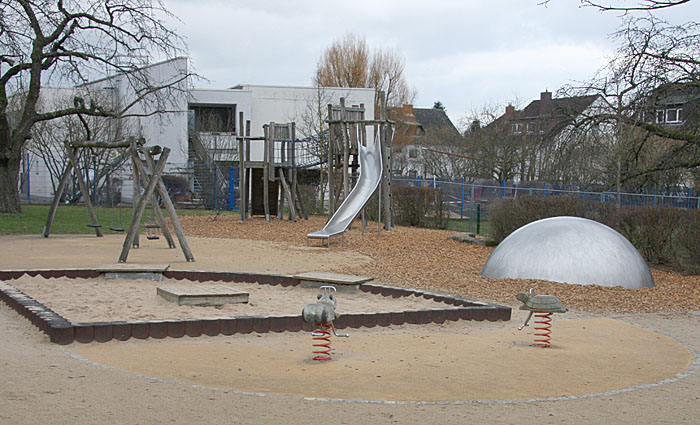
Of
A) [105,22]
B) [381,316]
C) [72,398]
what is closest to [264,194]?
[105,22]

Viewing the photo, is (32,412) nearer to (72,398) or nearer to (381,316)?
(72,398)

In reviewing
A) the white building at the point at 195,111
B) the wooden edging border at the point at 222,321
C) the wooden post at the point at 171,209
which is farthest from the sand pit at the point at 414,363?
the white building at the point at 195,111

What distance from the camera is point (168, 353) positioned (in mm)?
6582

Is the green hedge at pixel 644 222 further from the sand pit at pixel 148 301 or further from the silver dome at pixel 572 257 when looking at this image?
the sand pit at pixel 148 301

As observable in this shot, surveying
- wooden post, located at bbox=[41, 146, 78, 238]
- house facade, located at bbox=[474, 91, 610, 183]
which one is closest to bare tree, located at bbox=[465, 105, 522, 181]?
house facade, located at bbox=[474, 91, 610, 183]

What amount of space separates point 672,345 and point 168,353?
546 cm

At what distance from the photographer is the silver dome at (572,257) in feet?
39.8

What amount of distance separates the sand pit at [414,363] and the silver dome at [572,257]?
3.75 metres

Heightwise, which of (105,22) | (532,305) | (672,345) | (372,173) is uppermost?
(105,22)

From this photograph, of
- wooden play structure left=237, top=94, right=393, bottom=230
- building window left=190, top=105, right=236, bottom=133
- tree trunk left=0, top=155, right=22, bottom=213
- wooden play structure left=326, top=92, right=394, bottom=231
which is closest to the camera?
wooden play structure left=326, top=92, right=394, bottom=231

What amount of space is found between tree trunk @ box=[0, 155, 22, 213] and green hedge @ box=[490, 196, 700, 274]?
17556mm

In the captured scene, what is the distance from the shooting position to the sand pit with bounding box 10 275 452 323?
8.40m

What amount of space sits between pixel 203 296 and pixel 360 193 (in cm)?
1339

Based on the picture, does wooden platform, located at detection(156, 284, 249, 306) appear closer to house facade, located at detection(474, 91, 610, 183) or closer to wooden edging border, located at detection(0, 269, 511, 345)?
wooden edging border, located at detection(0, 269, 511, 345)
